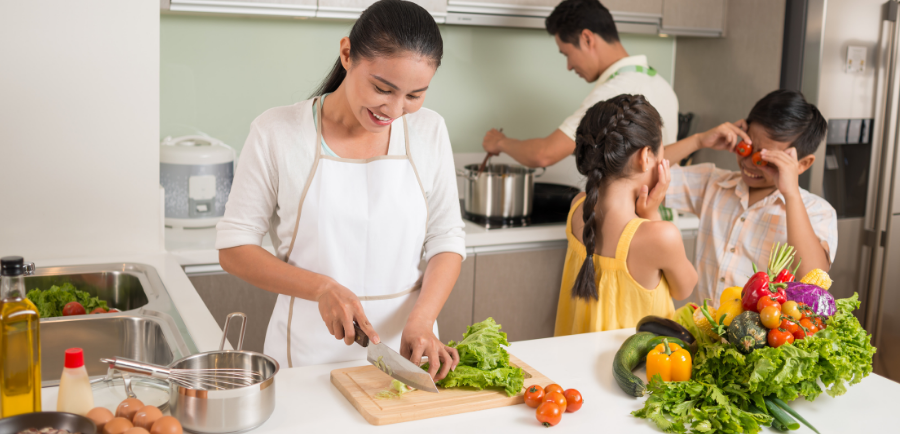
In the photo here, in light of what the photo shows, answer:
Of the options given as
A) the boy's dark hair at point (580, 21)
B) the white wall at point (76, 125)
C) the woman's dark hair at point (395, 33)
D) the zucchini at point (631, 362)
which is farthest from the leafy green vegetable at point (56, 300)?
the boy's dark hair at point (580, 21)

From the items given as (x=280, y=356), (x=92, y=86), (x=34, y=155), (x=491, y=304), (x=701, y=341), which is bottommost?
(x=491, y=304)

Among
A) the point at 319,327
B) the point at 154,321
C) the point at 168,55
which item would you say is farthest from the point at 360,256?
the point at 168,55

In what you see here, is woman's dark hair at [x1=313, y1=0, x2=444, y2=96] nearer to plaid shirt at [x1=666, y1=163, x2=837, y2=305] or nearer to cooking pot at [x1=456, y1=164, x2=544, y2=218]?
plaid shirt at [x1=666, y1=163, x2=837, y2=305]

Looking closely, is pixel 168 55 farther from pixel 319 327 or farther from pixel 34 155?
pixel 319 327

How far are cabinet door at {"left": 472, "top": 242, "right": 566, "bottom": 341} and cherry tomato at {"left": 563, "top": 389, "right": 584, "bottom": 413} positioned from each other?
139 cm

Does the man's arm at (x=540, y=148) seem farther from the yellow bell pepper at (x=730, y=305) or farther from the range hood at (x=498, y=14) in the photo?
the yellow bell pepper at (x=730, y=305)

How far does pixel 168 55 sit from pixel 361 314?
69.9 inches

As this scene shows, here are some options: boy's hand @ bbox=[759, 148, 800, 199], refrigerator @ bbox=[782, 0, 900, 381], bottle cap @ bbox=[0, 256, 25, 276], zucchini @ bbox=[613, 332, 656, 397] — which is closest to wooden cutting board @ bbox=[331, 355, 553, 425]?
zucchini @ bbox=[613, 332, 656, 397]

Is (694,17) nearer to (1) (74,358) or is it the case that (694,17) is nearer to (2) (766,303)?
(2) (766,303)

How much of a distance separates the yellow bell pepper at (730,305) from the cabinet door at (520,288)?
1.25m

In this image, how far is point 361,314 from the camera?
1.14 m

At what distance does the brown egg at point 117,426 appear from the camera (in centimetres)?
83

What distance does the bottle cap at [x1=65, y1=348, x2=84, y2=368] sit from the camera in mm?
869

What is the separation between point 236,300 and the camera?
220 cm
